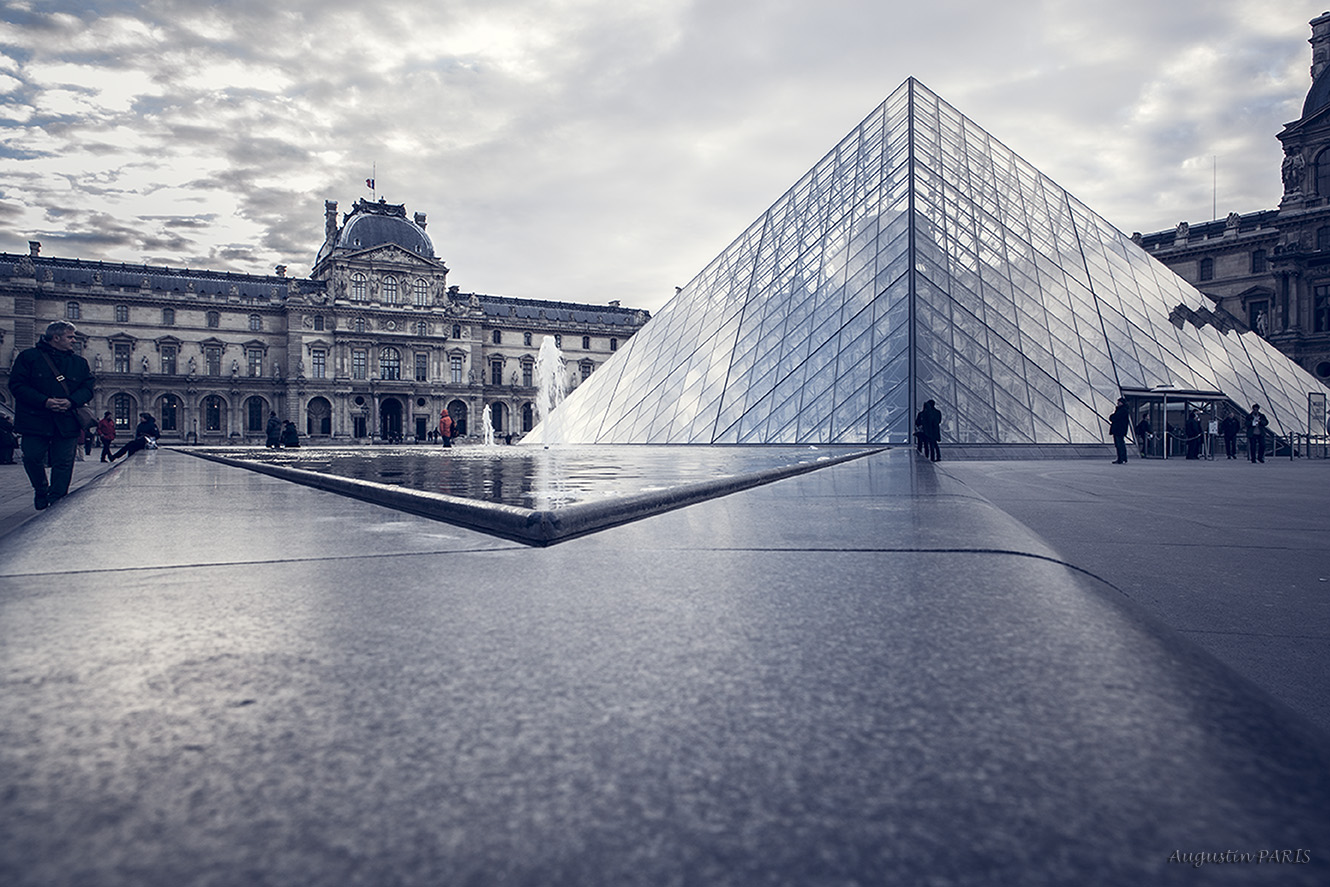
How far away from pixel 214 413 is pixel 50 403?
6470cm

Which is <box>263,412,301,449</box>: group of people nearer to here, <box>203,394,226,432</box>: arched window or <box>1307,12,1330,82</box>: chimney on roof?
<box>203,394,226,432</box>: arched window

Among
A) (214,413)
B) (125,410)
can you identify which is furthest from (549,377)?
(125,410)

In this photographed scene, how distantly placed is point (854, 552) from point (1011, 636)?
1.04m

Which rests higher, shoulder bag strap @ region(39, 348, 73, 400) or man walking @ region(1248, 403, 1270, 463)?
shoulder bag strap @ region(39, 348, 73, 400)

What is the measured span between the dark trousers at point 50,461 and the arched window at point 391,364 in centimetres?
6380

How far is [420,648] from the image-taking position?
3.95ft

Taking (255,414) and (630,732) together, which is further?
(255,414)

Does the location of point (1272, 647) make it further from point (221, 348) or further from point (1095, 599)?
point (221, 348)

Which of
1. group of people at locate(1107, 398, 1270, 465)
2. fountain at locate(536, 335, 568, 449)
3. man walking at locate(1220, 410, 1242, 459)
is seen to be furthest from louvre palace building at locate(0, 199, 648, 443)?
man walking at locate(1220, 410, 1242, 459)

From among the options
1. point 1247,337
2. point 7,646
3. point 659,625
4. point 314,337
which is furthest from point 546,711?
point 314,337

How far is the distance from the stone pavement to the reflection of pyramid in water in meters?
16.7

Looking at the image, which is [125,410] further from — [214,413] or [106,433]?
[106,433]

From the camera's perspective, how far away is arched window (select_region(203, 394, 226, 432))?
6216 cm

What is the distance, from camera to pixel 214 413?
62.5m
